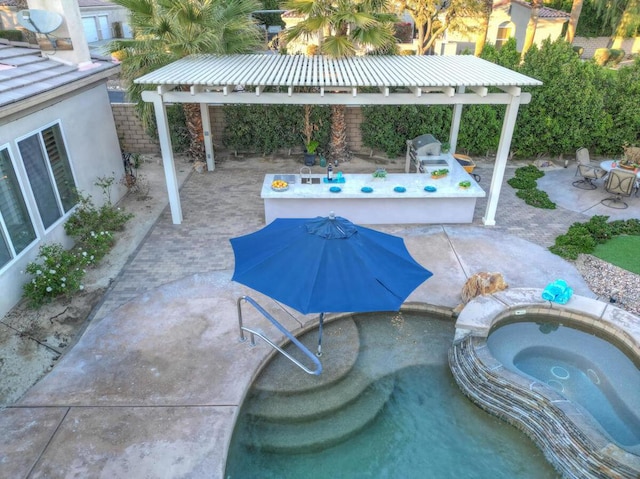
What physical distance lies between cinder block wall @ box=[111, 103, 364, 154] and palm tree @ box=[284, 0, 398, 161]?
2953 mm

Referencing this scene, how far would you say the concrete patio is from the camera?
5.33m

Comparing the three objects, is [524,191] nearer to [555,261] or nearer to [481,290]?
[555,261]

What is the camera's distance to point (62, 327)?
24.3 ft

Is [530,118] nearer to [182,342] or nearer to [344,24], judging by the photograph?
[344,24]

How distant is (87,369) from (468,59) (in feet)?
39.9

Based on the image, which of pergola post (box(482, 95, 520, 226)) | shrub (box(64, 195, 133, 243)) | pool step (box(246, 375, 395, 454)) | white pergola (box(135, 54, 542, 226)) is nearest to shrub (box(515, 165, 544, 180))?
pergola post (box(482, 95, 520, 226))

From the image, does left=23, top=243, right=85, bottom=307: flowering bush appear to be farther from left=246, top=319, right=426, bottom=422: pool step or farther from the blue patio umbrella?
left=246, top=319, right=426, bottom=422: pool step

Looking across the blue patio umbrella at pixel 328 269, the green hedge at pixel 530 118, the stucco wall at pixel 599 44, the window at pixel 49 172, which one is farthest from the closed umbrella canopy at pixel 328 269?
the stucco wall at pixel 599 44

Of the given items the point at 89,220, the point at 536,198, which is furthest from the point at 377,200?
the point at 89,220

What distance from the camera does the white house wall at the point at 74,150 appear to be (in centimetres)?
775

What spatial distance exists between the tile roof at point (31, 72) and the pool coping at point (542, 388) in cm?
832

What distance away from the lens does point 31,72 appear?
29.1ft

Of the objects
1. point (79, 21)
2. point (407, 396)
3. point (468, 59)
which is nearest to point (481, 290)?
point (407, 396)

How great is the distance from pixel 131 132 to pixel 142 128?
1.41ft
